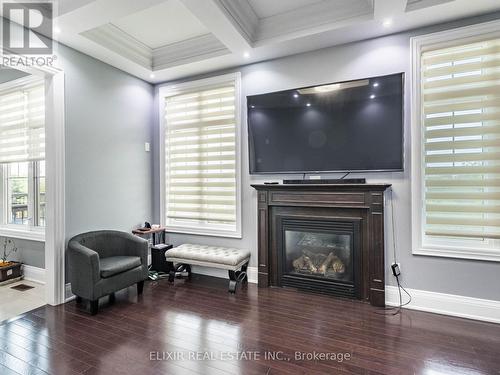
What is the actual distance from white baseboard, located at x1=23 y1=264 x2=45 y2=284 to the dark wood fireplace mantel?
2904 millimetres

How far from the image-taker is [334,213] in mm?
3021

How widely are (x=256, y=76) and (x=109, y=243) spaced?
2826mm

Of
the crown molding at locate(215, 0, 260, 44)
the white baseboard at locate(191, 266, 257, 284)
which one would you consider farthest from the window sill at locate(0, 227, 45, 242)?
the crown molding at locate(215, 0, 260, 44)

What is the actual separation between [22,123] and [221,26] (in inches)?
128

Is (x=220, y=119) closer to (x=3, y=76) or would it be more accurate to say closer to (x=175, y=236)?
(x=175, y=236)

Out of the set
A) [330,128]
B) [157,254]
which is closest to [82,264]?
[157,254]

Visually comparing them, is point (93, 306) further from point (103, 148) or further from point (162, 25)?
point (162, 25)

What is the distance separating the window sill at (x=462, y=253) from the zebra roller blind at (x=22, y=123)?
4.84m

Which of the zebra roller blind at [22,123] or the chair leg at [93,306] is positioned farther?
the zebra roller blind at [22,123]

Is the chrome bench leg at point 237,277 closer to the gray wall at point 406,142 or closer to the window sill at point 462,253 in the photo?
the gray wall at point 406,142

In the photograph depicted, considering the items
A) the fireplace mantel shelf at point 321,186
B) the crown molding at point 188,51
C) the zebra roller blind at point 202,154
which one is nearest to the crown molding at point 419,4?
the fireplace mantel shelf at point 321,186

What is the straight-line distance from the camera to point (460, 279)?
259 centimetres

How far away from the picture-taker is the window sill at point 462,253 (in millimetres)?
2475

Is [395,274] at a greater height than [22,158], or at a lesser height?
lesser
